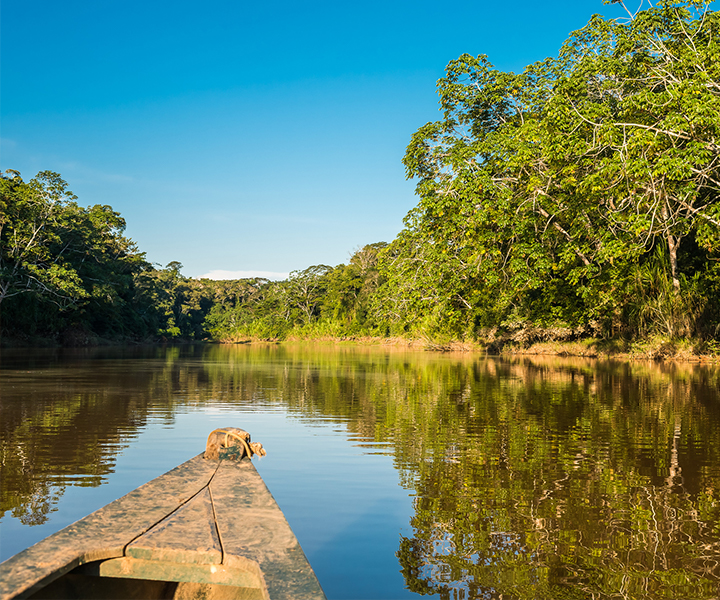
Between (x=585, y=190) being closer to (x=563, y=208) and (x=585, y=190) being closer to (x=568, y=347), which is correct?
(x=563, y=208)

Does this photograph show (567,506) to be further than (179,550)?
Yes

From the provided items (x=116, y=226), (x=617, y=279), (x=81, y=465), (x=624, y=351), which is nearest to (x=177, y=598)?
(x=81, y=465)

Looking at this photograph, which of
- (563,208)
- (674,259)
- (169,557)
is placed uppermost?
(563,208)

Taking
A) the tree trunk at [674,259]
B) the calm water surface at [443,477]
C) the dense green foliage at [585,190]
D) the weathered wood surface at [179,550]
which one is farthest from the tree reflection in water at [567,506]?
the tree trunk at [674,259]

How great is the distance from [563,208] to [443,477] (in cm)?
1527

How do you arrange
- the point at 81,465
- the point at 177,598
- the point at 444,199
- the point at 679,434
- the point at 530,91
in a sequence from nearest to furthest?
the point at 177,598, the point at 81,465, the point at 679,434, the point at 444,199, the point at 530,91

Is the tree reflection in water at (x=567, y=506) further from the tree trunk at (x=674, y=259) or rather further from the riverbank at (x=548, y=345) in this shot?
the riverbank at (x=548, y=345)

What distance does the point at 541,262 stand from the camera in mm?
19000

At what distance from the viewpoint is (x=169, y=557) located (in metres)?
2.46

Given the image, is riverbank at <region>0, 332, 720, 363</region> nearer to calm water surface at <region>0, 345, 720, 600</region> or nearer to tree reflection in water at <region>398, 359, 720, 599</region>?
calm water surface at <region>0, 345, 720, 600</region>

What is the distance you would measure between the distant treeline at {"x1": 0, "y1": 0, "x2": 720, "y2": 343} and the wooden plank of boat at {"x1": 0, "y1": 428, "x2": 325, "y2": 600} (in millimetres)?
12222

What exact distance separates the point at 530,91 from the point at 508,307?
944 cm

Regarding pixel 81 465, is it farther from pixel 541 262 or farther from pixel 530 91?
pixel 530 91

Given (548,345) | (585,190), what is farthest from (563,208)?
(548,345)
